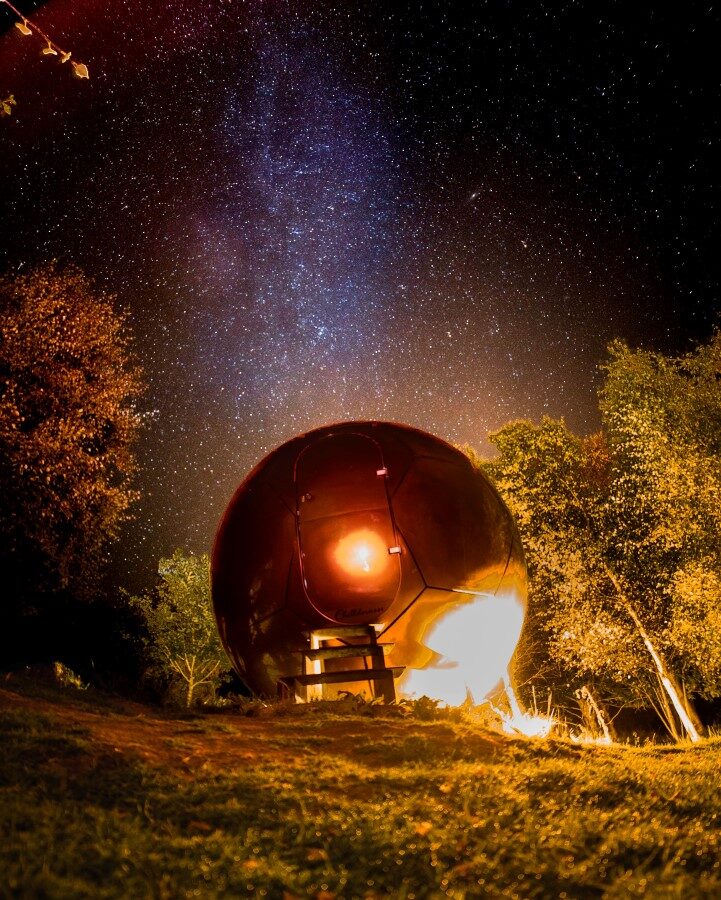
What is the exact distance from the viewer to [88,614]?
20.5 m

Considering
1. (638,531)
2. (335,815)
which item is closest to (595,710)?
(638,531)

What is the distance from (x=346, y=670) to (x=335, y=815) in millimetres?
2906

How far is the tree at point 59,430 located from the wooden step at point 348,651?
7.43m

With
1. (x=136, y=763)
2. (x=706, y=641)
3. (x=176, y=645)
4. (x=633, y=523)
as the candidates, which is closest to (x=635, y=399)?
(x=633, y=523)

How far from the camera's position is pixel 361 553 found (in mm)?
5539

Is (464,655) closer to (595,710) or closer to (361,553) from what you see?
(361,553)

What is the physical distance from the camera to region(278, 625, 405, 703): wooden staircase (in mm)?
5391

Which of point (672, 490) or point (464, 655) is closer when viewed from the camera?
point (464, 655)

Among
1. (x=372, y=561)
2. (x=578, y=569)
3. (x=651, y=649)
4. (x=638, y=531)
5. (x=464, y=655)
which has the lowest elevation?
(x=651, y=649)

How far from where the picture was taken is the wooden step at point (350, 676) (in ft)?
17.6

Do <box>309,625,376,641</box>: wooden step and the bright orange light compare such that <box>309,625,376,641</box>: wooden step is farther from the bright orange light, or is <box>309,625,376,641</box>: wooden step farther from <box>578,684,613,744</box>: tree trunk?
<box>578,684,613,744</box>: tree trunk

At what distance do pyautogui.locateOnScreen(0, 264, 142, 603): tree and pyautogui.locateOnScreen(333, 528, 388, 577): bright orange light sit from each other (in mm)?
7450

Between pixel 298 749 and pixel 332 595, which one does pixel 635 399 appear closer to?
pixel 332 595

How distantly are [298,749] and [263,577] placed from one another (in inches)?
85.1
